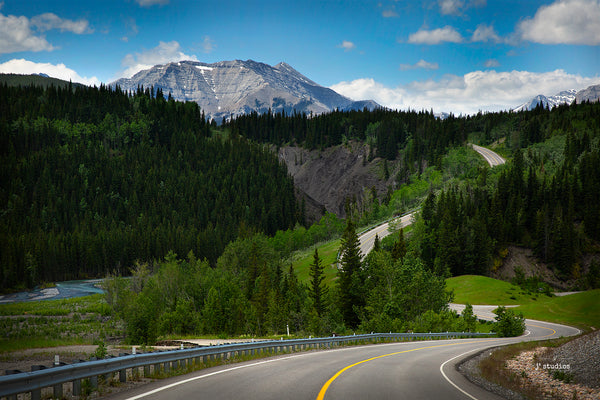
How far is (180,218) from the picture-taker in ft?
624

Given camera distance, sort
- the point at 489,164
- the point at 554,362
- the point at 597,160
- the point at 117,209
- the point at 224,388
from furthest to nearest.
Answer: the point at 117,209
the point at 489,164
the point at 597,160
the point at 554,362
the point at 224,388

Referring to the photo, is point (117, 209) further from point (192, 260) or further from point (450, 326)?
point (450, 326)

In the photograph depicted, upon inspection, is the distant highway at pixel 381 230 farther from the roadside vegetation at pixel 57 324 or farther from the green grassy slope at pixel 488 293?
the roadside vegetation at pixel 57 324

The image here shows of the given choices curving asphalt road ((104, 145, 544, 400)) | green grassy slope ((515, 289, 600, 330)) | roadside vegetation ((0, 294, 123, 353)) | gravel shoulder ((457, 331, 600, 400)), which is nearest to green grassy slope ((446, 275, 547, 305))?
green grassy slope ((515, 289, 600, 330))

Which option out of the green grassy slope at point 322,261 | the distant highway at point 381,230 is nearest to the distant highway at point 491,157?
the distant highway at point 381,230

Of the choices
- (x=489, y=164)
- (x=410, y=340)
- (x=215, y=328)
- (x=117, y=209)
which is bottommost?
(x=215, y=328)

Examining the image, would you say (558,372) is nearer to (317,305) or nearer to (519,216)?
(317,305)

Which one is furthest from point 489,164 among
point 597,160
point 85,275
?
point 85,275

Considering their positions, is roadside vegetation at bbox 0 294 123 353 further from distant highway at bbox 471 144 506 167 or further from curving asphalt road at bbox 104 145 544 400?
distant highway at bbox 471 144 506 167

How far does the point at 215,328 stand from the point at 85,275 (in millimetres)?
93105

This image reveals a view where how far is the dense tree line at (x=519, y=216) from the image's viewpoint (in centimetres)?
11075

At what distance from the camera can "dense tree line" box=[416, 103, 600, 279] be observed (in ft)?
363

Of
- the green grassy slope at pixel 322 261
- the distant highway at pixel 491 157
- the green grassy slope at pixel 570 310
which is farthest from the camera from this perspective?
the distant highway at pixel 491 157

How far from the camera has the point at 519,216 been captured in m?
124
